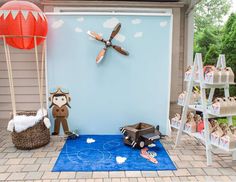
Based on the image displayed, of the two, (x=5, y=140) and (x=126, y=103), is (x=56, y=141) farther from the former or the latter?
(x=126, y=103)

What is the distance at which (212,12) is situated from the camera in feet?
37.5

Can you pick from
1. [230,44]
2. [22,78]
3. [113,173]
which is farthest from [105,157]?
[230,44]

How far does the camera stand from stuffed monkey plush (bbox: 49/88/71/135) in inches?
151

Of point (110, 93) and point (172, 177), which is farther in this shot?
point (110, 93)

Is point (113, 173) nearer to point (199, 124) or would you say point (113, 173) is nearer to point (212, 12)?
point (199, 124)

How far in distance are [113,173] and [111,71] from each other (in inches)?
68.3

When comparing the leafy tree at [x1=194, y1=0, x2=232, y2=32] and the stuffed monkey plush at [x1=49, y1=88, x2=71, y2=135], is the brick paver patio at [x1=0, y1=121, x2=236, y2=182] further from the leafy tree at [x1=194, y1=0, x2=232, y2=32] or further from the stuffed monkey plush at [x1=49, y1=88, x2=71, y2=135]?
the leafy tree at [x1=194, y1=0, x2=232, y2=32]

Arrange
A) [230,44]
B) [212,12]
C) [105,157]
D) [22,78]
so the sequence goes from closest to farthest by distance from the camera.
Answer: [105,157] → [22,78] → [230,44] → [212,12]

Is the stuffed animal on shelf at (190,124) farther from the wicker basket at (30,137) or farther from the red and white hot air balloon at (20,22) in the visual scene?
the red and white hot air balloon at (20,22)

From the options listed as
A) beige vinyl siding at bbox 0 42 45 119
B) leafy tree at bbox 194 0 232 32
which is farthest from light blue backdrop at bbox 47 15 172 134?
leafy tree at bbox 194 0 232 32

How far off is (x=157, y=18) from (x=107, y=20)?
799mm

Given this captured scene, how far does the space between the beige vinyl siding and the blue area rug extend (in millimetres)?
1382

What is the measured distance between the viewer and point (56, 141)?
12.2 feet

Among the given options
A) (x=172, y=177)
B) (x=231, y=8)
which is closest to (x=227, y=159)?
(x=172, y=177)
